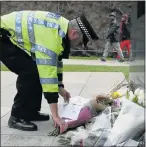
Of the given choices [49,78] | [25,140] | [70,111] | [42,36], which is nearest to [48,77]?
[49,78]

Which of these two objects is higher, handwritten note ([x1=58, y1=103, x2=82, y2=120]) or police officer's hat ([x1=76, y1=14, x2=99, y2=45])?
police officer's hat ([x1=76, y1=14, x2=99, y2=45])

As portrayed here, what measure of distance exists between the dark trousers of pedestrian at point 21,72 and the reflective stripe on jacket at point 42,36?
0.09m

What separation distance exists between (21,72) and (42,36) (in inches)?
25.2

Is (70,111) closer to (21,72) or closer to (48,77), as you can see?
(48,77)

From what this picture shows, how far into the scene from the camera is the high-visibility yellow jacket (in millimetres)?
4059

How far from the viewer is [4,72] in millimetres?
10359

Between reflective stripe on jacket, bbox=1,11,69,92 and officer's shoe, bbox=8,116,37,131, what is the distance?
68cm

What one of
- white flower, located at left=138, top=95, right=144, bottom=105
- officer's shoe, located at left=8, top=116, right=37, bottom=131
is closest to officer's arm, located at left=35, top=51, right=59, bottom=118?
officer's shoe, located at left=8, top=116, right=37, bottom=131

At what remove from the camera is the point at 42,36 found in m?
4.14

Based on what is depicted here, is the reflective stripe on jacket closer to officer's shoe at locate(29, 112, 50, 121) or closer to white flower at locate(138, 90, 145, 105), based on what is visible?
white flower at locate(138, 90, 145, 105)

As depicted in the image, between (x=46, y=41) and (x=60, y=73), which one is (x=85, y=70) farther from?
(x=46, y=41)

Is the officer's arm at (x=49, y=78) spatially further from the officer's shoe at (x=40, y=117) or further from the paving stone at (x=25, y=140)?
the officer's shoe at (x=40, y=117)

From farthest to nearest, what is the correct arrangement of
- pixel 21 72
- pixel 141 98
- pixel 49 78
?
pixel 21 72 < pixel 49 78 < pixel 141 98

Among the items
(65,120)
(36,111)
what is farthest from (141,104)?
(36,111)
